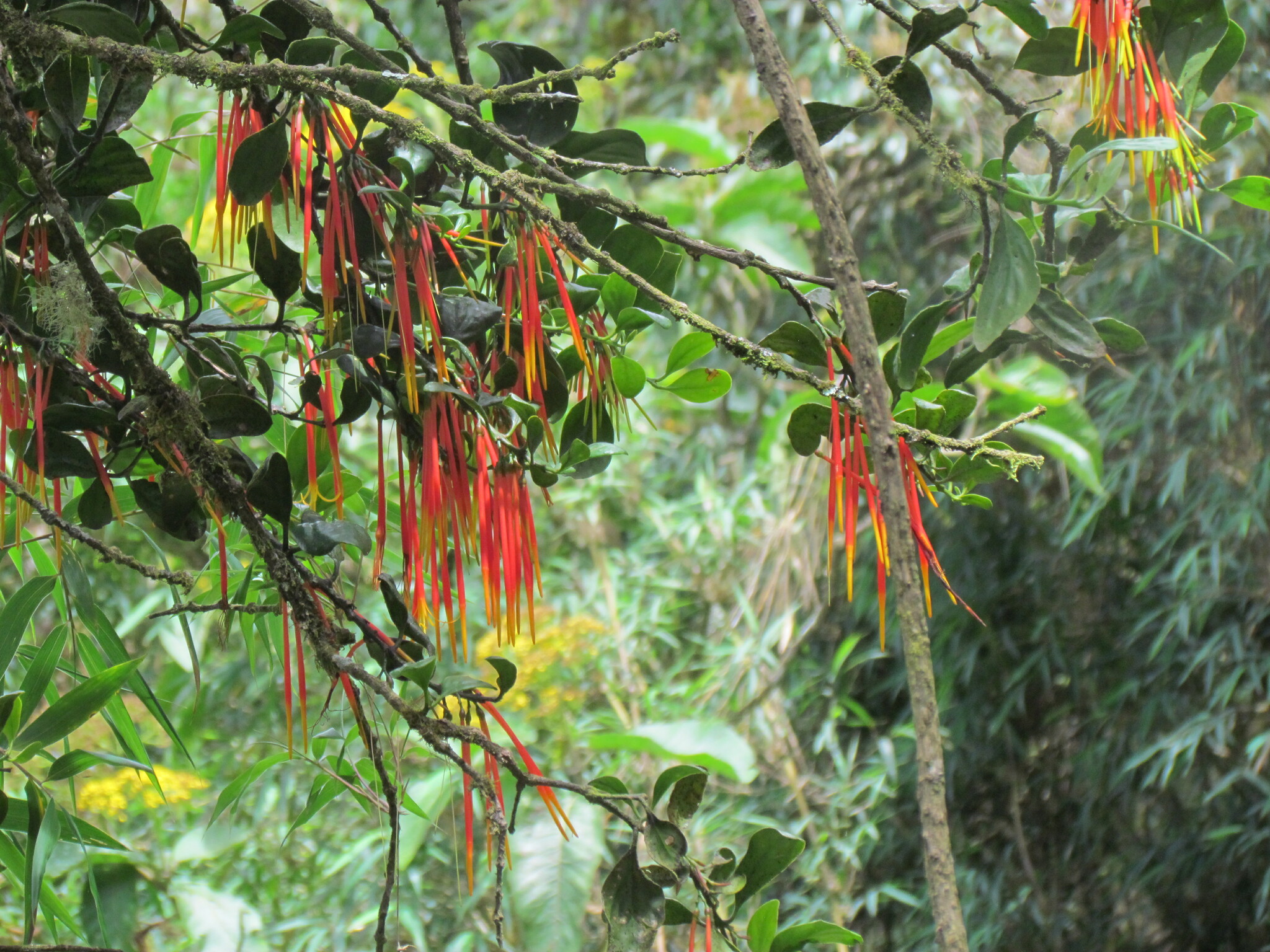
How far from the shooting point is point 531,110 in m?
0.39

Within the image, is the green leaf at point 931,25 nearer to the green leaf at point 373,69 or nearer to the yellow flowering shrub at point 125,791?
Result: the green leaf at point 373,69

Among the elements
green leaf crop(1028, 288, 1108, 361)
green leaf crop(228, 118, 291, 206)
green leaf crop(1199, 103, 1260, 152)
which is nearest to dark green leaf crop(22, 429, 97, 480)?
green leaf crop(228, 118, 291, 206)

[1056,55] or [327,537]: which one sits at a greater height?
[1056,55]

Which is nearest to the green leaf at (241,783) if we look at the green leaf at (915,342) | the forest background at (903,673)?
the green leaf at (915,342)

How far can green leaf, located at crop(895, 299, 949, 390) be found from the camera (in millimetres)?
354

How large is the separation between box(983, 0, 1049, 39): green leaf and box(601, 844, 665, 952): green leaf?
1.07 feet

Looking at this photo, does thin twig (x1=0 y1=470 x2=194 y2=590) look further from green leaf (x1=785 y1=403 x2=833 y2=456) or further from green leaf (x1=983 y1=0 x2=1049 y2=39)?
green leaf (x1=983 y1=0 x2=1049 y2=39)

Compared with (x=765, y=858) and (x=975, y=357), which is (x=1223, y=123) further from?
(x=765, y=858)

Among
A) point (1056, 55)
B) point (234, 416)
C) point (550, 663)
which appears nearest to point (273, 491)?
point (234, 416)

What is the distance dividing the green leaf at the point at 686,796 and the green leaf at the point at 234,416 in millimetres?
185

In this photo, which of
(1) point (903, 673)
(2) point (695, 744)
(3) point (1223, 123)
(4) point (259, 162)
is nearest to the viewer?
(4) point (259, 162)

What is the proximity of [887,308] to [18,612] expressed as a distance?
366 mm

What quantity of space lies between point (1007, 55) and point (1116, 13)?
121 centimetres

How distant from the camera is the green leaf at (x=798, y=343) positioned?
34cm
